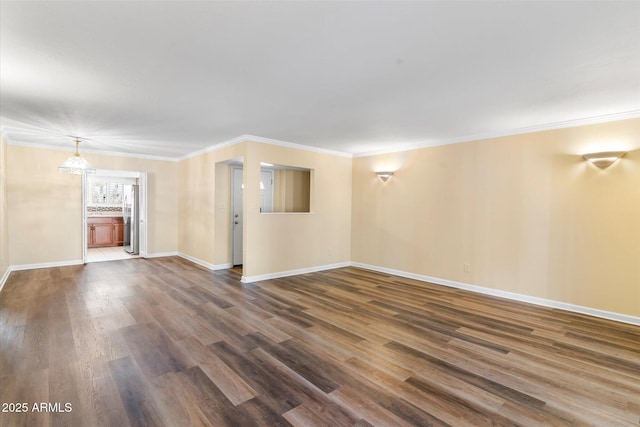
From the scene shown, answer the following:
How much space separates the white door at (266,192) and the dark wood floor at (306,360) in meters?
2.71

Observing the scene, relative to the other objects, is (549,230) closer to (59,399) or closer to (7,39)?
(59,399)

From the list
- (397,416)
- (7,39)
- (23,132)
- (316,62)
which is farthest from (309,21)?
(23,132)

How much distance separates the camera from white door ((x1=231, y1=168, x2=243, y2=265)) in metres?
6.45

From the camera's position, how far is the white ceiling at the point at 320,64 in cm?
185

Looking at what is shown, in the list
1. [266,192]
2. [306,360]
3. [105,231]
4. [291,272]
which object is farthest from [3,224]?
[306,360]

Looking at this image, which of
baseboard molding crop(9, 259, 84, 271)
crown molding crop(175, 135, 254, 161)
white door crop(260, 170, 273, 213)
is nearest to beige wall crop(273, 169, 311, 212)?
white door crop(260, 170, 273, 213)

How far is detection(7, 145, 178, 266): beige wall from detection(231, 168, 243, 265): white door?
2.73 m

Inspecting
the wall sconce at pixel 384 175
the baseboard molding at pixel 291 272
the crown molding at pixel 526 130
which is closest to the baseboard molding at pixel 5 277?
the baseboard molding at pixel 291 272

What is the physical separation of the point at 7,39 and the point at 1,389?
8.32 feet

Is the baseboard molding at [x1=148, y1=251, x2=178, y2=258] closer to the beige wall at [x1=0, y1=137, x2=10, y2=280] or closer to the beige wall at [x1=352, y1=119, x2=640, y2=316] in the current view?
the beige wall at [x1=0, y1=137, x2=10, y2=280]

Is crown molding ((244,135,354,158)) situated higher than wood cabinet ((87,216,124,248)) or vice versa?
crown molding ((244,135,354,158))

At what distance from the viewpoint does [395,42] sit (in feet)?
7.07

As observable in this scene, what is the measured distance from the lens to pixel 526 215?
171 inches

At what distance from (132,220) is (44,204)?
2.01 meters
